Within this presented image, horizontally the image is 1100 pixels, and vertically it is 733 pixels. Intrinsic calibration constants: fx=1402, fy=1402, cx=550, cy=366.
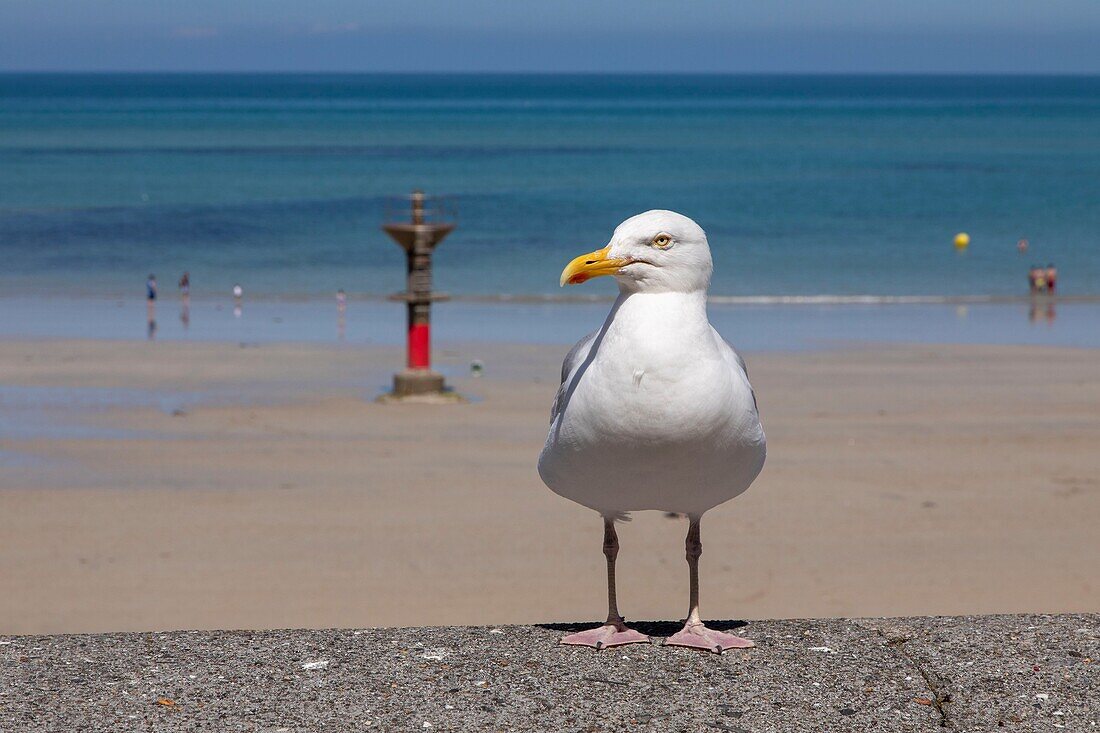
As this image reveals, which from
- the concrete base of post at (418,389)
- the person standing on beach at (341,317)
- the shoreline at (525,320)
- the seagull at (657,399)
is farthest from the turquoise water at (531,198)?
the seagull at (657,399)

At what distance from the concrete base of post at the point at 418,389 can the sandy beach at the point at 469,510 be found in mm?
471

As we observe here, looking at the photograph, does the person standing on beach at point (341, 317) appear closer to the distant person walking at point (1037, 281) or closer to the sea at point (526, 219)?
the sea at point (526, 219)

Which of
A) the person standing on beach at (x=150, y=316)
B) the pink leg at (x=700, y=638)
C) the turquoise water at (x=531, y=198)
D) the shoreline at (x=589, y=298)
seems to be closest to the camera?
the pink leg at (x=700, y=638)

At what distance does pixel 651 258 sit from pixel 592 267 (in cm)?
19

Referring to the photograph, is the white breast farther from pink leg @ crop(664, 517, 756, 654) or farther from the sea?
the sea

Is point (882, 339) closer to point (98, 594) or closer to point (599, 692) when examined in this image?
point (98, 594)

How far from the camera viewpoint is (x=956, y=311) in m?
34.6

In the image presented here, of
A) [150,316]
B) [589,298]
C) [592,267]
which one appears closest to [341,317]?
[150,316]

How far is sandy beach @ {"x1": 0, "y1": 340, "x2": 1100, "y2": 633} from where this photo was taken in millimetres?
11227

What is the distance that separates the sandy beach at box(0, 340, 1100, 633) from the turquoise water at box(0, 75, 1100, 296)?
659 inches

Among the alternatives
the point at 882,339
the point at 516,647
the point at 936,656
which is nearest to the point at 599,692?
the point at 516,647

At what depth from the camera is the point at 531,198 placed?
218 ft

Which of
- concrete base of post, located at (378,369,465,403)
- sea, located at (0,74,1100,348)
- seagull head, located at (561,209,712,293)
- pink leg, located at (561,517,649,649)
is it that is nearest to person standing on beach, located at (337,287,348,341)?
sea, located at (0,74,1100,348)

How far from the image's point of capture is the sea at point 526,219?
1319 inches
